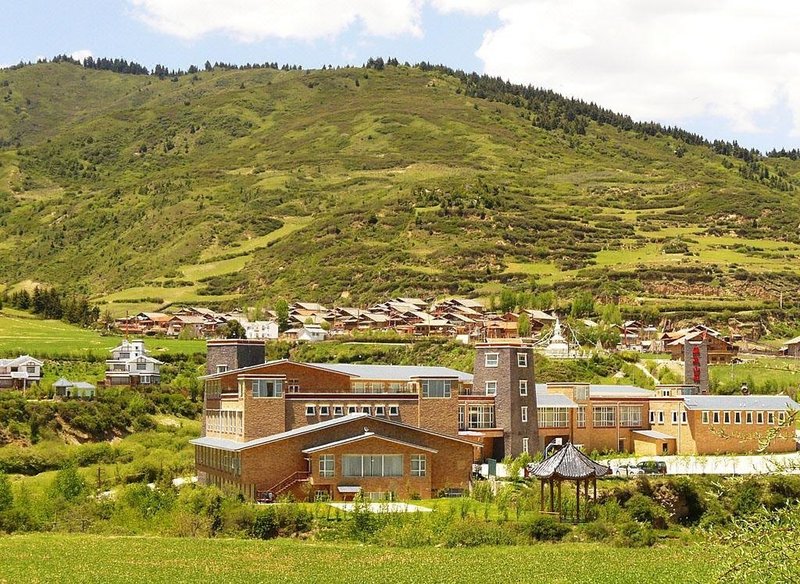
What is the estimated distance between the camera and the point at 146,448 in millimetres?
68250

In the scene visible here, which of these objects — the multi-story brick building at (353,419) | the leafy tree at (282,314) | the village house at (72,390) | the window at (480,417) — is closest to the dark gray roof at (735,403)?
the multi-story brick building at (353,419)

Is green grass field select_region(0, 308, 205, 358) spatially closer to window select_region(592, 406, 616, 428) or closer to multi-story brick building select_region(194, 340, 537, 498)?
multi-story brick building select_region(194, 340, 537, 498)

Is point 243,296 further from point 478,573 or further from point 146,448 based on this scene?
point 478,573

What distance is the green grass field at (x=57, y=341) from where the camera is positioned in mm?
98875

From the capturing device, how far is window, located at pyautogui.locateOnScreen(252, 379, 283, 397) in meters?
53.8

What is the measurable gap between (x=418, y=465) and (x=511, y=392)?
10.9 meters

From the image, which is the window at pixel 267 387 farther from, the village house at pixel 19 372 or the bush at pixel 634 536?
the village house at pixel 19 372

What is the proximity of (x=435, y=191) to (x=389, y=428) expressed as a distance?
407ft

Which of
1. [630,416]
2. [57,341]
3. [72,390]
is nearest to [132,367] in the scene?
[72,390]

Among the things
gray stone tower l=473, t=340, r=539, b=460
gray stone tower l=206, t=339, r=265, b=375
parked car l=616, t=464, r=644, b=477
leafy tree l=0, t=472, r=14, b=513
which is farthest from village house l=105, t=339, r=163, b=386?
leafy tree l=0, t=472, r=14, b=513

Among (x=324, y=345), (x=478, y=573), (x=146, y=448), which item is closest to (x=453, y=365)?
(x=324, y=345)

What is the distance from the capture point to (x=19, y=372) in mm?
87375

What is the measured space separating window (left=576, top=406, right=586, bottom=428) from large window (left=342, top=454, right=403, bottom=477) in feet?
55.6

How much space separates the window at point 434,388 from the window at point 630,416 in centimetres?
1316
